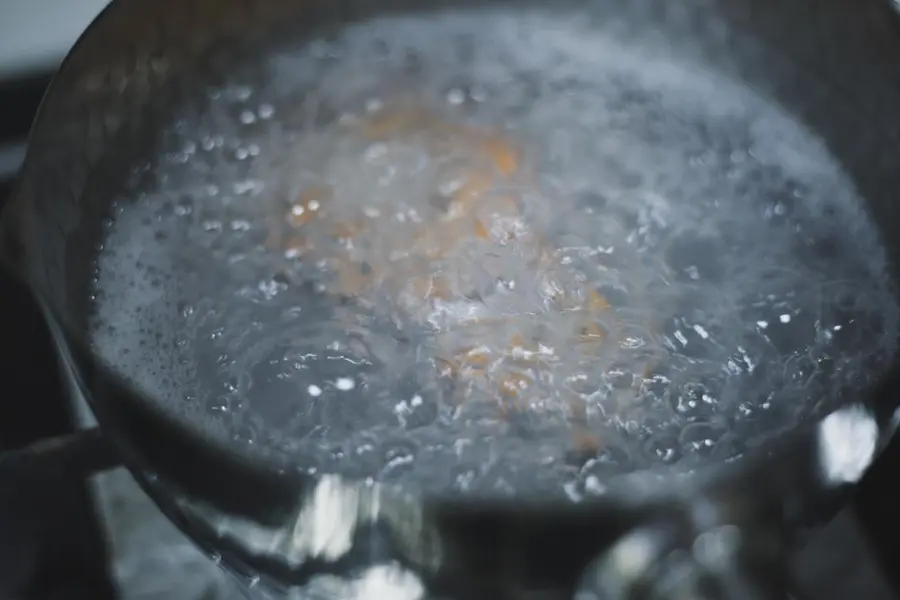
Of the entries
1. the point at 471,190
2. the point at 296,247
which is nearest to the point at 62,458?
the point at 296,247

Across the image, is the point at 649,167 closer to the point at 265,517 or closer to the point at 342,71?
the point at 342,71

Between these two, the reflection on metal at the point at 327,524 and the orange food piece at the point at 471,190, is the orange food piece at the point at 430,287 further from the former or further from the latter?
the reflection on metal at the point at 327,524

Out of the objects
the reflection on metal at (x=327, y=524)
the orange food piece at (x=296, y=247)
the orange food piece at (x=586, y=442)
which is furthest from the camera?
the orange food piece at (x=296, y=247)

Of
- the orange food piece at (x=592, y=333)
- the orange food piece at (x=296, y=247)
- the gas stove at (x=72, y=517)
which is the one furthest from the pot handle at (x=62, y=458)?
the orange food piece at (x=592, y=333)

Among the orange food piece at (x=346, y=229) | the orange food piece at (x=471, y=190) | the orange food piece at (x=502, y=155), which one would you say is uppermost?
the orange food piece at (x=502, y=155)

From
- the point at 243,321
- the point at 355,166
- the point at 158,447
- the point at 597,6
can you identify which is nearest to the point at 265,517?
the point at 158,447

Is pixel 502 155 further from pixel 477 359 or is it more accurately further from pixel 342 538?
pixel 342 538

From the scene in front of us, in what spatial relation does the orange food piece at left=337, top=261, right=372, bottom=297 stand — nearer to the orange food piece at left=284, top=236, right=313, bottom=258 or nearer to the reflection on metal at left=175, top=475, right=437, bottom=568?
the orange food piece at left=284, top=236, right=313, bottom=258
